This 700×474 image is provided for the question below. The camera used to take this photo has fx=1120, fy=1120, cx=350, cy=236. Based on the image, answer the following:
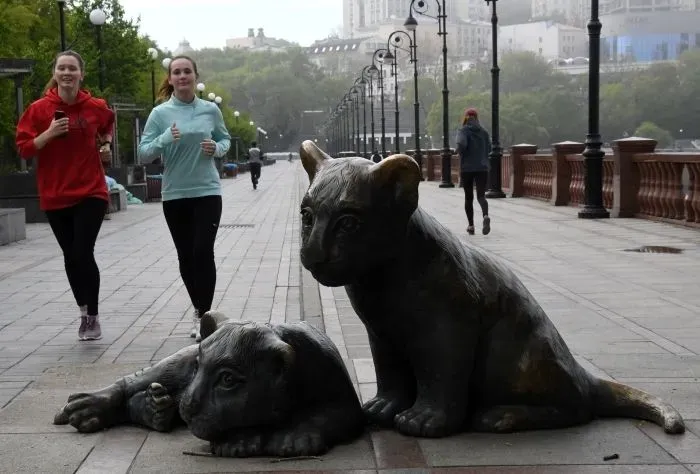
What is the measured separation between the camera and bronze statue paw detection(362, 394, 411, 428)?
507 centimetres

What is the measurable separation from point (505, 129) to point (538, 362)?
100808 millimetres

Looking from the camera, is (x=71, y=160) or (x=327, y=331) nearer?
(x=71, y=160)

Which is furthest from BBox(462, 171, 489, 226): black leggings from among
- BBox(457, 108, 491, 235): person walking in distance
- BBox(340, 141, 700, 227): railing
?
BBox(340, 141, 700, 227): railing

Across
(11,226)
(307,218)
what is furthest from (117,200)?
(307,218)

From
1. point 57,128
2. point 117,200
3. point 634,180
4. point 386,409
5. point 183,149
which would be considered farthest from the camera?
point 117,200

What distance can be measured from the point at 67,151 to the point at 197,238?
109 centimetres

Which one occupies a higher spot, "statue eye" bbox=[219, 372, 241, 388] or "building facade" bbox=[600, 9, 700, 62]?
"building facade" bbox=[600, 9, 700, 62]

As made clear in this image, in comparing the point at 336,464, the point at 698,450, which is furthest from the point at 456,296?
the point at 698,450

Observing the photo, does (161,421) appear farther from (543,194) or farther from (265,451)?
(543,194)

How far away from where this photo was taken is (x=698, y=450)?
186 inches

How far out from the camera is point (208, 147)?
7.87 meters

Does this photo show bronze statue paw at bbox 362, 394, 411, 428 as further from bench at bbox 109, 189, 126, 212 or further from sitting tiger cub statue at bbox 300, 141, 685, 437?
bench at bbox 109, 189, 126, 212

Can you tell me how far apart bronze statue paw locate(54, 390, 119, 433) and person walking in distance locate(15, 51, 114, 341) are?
257cm

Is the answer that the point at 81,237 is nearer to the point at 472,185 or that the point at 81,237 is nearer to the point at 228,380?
the point at 228,380
